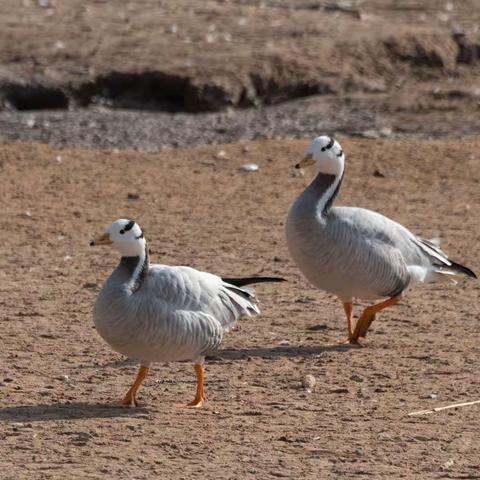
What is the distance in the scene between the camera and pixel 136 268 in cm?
777

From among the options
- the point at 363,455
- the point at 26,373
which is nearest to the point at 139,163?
the point at 26,373

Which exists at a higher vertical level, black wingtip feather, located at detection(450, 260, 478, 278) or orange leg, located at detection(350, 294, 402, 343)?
black wingtip feather, located at detection(450, 260, 478, 278)

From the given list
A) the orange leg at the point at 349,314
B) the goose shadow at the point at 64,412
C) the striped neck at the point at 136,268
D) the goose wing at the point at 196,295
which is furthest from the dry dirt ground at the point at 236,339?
the striped neck at the point at 136,268

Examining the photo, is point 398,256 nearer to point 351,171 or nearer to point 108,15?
point 351,171

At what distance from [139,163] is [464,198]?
3.20m

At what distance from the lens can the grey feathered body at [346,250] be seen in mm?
9109

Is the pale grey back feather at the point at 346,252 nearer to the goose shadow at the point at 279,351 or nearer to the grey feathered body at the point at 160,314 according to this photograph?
the goose shadow at the point at 279,351

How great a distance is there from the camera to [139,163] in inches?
559

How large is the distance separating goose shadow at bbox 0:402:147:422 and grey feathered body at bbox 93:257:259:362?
0.31 metres

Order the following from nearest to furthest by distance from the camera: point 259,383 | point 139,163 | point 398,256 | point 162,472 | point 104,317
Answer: point 162,472 < point 104,317 < point 259,383 < point 398,256 < point 139,163

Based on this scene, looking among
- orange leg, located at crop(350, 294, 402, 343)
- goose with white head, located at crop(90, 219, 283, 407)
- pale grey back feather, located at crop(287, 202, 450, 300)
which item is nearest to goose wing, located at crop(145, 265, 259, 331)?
goose with white head, located at crop(90, 219, 283, 407)

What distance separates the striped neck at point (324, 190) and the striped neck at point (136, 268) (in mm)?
1758

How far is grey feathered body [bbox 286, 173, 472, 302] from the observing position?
9.11 meters

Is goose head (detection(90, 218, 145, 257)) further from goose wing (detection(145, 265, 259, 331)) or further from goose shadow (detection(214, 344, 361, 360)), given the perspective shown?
goose shadow (detection(214, 344, 361, 360))
